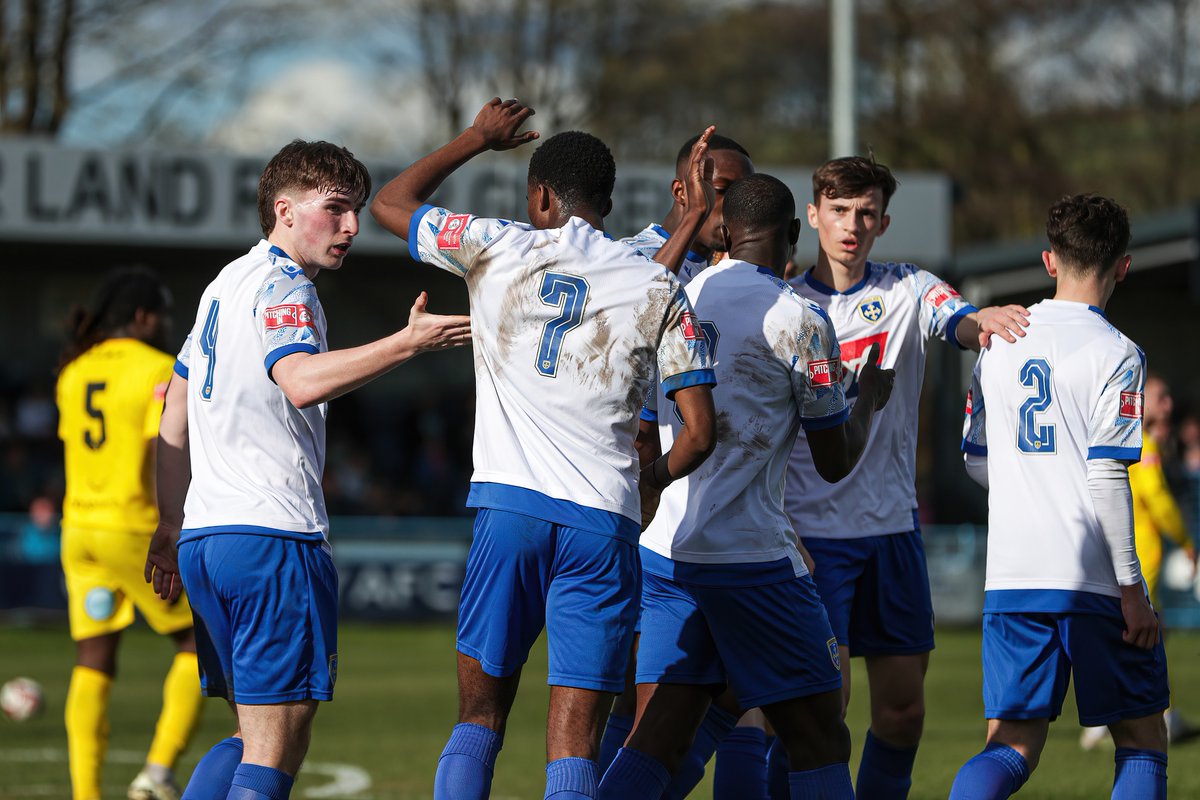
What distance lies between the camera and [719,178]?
5930mm

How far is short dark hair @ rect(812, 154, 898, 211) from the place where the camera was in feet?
20.0

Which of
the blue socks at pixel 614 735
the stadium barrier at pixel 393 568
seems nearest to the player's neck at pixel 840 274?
the blue socks at pixel 614 735

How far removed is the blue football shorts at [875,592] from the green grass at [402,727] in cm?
176

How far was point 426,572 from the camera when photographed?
61.9 feet

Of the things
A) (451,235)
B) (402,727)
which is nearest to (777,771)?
(451,235)

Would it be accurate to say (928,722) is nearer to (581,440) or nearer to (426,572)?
(581,440)

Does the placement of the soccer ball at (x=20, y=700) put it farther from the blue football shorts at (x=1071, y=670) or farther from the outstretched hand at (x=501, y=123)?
the blue football shorts at (x=1071, y=670)

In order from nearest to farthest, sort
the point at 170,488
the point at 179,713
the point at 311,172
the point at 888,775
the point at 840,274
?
the point at 311,172 < the point at 170,488 < the point at 888,775 < the point at 840,274 < the point at 179,713

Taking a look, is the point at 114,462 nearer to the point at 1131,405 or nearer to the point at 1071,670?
the point at 1071,670

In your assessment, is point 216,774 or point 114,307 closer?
point 216,774

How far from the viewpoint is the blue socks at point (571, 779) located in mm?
4570

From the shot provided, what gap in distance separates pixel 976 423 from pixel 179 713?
12.4 ft

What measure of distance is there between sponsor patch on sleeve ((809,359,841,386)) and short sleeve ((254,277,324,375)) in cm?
149

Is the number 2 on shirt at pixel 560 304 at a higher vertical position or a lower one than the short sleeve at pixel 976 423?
higher
